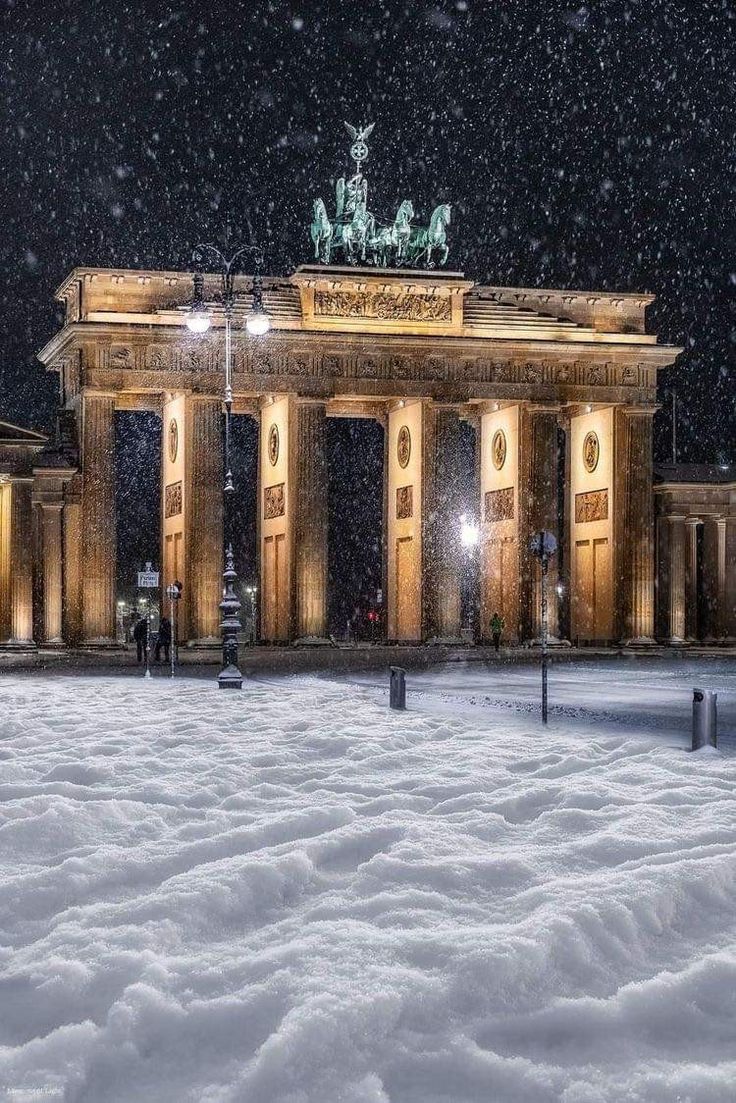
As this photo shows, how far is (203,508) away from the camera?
188ft

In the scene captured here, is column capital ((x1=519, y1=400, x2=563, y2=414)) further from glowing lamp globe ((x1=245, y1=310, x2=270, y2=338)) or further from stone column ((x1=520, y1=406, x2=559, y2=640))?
glowing lamp globe ((x1=245, y1=310, x2=270, y2=338))

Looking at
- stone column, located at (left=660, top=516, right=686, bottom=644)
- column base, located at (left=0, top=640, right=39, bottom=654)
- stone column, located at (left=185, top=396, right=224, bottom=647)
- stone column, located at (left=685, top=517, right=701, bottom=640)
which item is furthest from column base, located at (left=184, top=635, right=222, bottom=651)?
stone column, located at (left=685, top=517, right=701, bottom=640)

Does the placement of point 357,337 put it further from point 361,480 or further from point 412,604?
point 361,480

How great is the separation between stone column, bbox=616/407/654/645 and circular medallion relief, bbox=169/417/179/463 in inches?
774

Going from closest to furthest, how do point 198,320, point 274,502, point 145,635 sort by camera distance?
1. point 198,320
2. point 145,635
3. point 274,502

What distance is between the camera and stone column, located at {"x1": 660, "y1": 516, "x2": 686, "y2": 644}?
6334cm

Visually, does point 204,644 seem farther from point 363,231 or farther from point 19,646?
point 363,231

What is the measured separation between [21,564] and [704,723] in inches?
1588

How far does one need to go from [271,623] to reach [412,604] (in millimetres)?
6348

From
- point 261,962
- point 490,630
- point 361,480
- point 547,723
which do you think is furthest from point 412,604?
point 261,962

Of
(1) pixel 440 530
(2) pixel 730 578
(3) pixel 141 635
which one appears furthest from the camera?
(2) pixel 730 578

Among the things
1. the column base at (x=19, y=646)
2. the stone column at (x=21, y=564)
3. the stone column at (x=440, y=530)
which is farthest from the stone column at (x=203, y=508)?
the stone column at (x=440, y=530)

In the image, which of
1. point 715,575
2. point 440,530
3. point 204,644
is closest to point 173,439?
point 204,644

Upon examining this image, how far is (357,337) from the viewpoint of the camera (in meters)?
58.6
